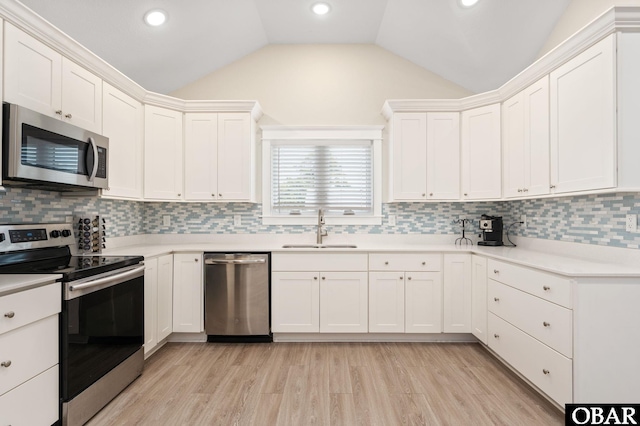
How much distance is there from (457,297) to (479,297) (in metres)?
0.19

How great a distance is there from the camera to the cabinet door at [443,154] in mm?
3250

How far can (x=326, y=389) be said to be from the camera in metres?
2.22

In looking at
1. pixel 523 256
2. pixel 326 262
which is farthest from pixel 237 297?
pixel 523 256

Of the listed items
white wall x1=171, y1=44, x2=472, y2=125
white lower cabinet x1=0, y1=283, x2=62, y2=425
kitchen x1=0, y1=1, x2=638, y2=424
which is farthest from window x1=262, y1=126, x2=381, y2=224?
white lower cabinet x1=0, y1=283, x2=62, y2=425

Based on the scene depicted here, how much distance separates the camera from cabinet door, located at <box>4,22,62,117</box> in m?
1.75

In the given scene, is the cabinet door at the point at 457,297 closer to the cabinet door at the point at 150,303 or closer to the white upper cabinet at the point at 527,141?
the white upper cabinet at the point at 527,141

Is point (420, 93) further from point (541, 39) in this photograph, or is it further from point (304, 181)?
point (304, 181)

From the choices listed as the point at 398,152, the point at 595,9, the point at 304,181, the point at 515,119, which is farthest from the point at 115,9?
the point at 595,9

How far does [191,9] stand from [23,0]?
3.69 ft

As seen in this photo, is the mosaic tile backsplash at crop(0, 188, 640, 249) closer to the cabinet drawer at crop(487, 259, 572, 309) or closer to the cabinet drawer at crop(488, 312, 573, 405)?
the cabinet drawer at crop(487, 259, 572, 309)

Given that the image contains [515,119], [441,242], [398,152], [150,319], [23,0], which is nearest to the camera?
[23,0]

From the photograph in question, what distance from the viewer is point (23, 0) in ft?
6.61

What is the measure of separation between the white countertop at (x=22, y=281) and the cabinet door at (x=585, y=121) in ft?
10.3

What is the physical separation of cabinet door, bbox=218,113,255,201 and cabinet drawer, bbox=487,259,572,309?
2.38m
